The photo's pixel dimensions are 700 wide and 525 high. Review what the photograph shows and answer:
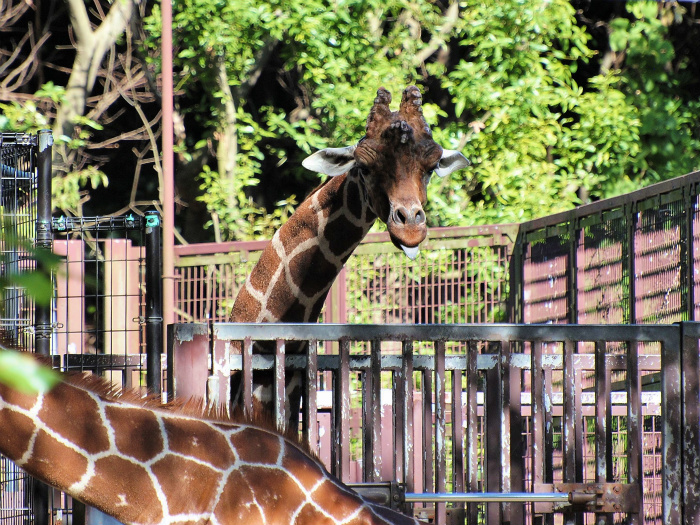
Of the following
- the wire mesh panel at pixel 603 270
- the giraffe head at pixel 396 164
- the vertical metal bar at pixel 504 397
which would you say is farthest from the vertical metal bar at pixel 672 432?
the wire mesh panel at pixel 603 270

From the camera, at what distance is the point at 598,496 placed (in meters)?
3.36

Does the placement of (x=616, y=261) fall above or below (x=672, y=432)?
above

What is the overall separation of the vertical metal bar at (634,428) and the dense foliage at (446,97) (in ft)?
20.1

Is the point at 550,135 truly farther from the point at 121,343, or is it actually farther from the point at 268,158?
the point at 121,343

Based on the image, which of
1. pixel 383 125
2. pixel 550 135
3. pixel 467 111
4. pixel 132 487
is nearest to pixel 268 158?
pixel 467 111

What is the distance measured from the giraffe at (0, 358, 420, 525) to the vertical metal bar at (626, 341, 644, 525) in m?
0.75

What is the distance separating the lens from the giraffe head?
412 cm

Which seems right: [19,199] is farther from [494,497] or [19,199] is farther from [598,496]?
[598,496]

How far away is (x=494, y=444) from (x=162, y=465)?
3.66 feet

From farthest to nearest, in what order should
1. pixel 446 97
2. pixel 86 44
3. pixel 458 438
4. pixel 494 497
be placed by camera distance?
pixel 446 97, pixel 86 44, pixel 458 438, pixel 494 497

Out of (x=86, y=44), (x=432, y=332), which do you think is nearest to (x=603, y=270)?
(x=432, y=332)

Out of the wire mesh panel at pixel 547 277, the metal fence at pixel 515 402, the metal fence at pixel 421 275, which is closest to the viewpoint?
the metal fence at pixel 515 402

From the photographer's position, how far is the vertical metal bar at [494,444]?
3.44m

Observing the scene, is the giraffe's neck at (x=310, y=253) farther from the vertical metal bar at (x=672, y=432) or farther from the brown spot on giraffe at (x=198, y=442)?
the vertical metal bar at (x=672, y=432)
